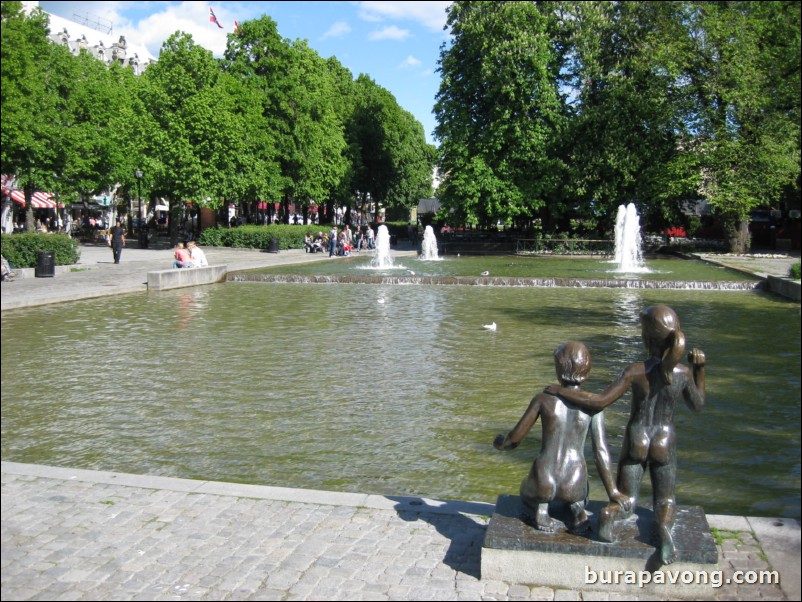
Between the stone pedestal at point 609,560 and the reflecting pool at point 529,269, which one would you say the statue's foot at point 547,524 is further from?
the reflecting pool at point 529,269

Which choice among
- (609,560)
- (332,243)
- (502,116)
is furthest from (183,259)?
(502,116)

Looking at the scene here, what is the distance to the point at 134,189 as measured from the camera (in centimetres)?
5291

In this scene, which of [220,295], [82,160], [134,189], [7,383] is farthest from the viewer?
[134,189]

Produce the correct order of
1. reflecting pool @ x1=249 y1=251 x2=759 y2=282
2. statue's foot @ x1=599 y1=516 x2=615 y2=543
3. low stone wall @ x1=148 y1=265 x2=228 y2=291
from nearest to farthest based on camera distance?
1. statue's foot @ x1=599 y1=516 x2=615 y2=543
2. low stone wall @ x1=148 y1=265 x2=228 y2=291
3. reflecting pool @ x1=249 y1=251 x2=759 y2=282

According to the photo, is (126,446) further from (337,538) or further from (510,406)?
(510,406)

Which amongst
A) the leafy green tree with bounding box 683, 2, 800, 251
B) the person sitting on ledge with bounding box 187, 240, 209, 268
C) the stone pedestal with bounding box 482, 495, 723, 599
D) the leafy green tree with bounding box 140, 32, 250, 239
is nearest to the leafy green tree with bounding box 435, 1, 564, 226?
the leafy green tree with bounding box 683, 2, 800, 251

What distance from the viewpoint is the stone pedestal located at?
4422 millimetres

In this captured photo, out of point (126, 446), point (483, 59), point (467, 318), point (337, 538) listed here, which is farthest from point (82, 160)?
point (337, 538)

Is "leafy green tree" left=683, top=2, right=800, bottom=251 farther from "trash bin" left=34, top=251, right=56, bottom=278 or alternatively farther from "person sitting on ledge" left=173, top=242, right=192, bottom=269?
"trash bin" left=34, top=251, right=56, bottom=278

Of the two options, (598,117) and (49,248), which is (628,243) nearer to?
(598,117)

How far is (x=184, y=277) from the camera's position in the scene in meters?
24.7

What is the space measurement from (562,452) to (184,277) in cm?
2154

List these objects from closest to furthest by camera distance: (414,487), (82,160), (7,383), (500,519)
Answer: (7,383), (500,519), (414,487), (82,160)

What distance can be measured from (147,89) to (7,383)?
47.5 m
